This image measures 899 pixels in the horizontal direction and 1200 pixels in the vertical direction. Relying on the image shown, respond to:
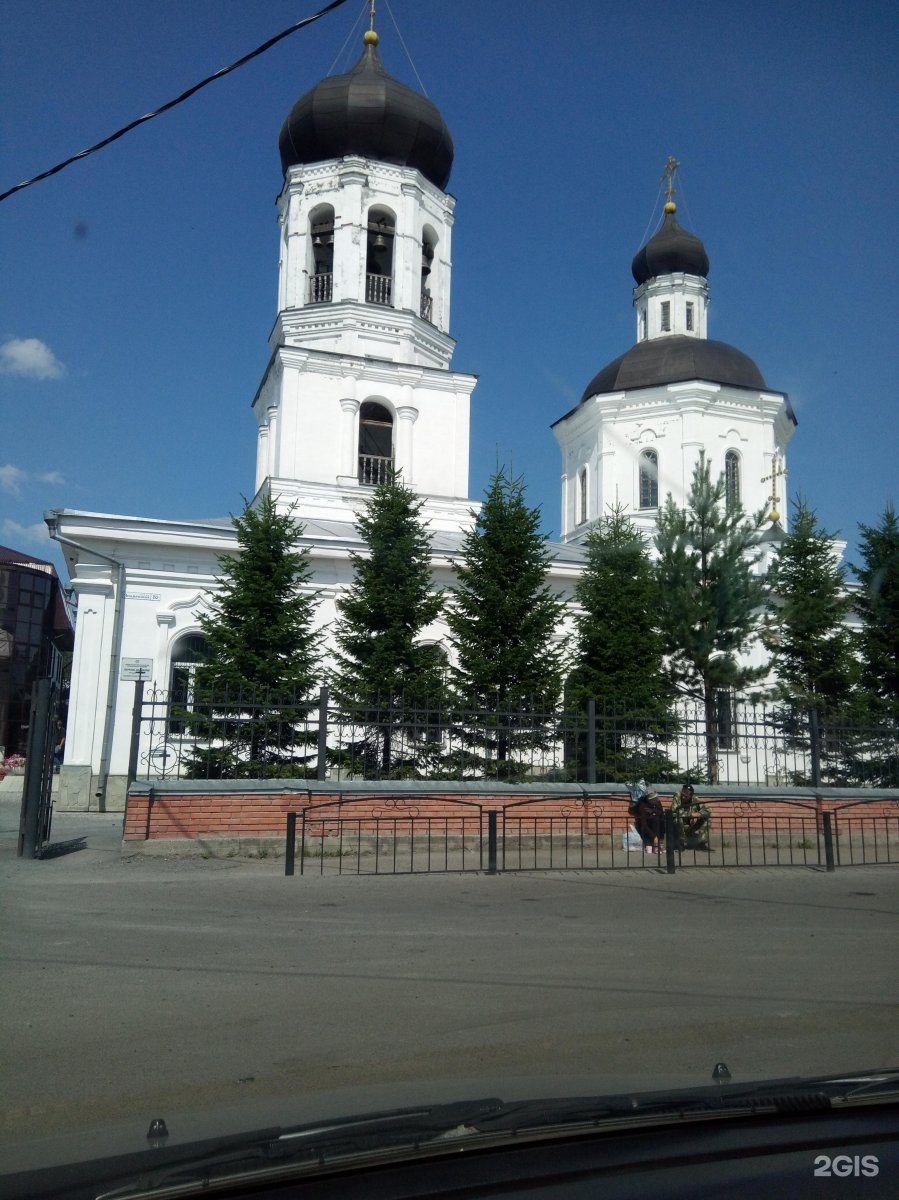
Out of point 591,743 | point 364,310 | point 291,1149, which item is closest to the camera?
point 291,1149

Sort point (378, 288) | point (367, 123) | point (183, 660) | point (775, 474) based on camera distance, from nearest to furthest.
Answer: point (183, 660), point (367, 123), point (378, 288), point (775, 474)

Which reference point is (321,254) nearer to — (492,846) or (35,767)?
(35,767)

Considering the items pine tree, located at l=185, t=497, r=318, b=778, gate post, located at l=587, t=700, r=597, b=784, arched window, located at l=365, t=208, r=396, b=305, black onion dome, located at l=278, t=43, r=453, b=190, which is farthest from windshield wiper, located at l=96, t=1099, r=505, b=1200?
black onion dome, located at l=278, t=43, r=453, b=190

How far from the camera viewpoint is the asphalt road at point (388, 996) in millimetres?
4156

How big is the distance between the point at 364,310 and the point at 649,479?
35.7ft

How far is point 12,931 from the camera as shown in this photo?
7605 mm

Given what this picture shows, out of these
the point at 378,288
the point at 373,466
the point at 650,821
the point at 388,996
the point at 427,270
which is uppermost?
the point at 427,270

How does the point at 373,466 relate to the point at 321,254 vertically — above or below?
below

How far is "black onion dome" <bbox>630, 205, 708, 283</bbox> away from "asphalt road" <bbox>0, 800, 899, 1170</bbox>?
29559mm

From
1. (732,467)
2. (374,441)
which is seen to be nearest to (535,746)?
(374,441)

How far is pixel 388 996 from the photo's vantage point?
595cm

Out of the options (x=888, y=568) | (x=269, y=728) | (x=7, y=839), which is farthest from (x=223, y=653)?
(x=888, y=568)

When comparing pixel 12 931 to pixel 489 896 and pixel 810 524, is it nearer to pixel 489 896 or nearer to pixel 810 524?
pixel 489 896

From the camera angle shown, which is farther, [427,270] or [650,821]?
[427,270]
